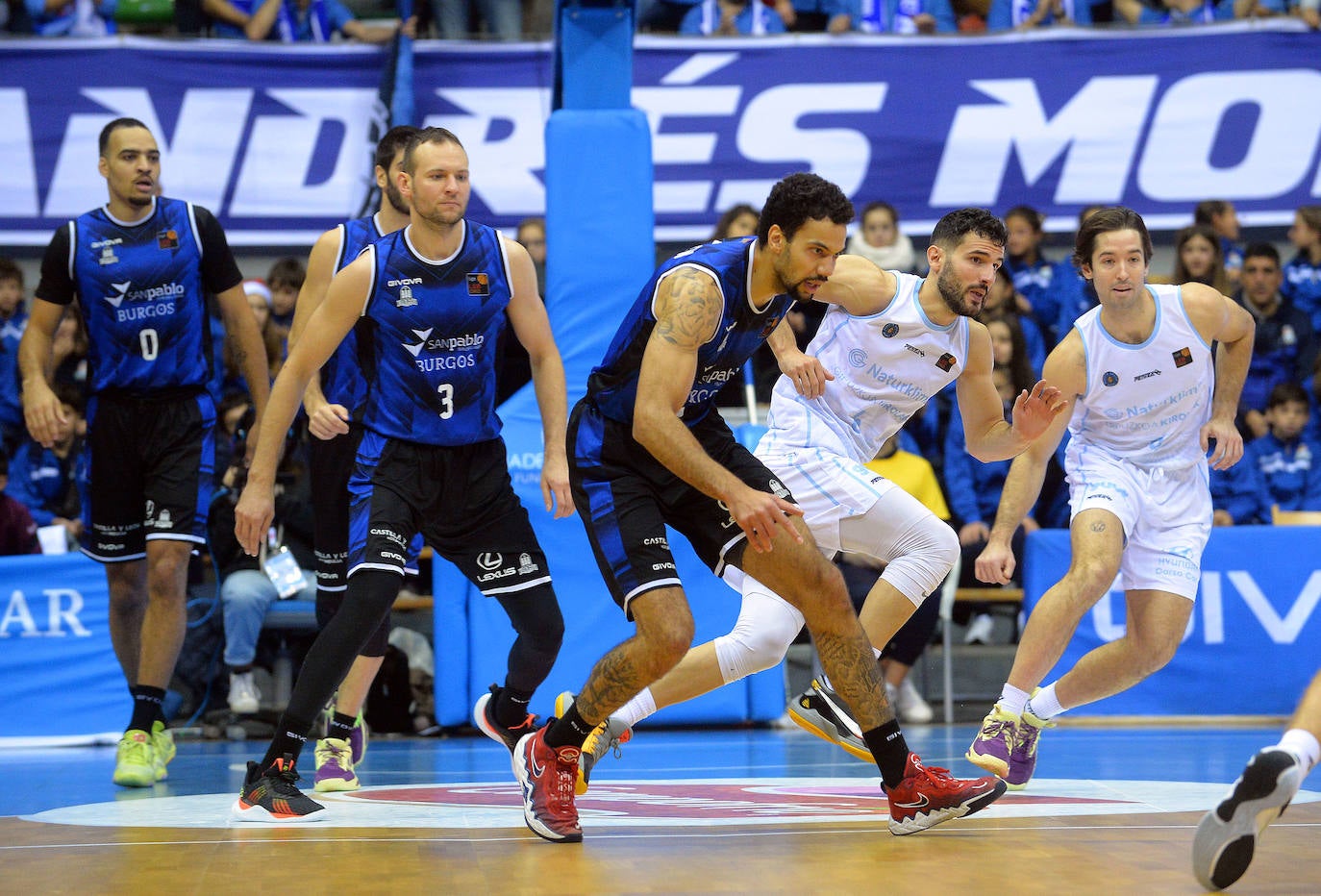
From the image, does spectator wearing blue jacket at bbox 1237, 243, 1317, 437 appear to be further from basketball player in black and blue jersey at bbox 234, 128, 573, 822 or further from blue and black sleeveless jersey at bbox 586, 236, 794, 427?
blue and black sleeveless jersey at bbox 586, 236, 794, 427

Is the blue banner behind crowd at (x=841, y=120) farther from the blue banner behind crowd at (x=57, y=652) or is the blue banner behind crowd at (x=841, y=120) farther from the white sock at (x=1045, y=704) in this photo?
the white sock at (x=1045, y=704)

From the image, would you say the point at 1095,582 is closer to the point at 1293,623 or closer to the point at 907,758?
the point at 907,758

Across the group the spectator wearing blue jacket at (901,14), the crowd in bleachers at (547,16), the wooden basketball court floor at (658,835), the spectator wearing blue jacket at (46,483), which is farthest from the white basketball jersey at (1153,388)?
the spectator wearing blue jacket at (901,14)

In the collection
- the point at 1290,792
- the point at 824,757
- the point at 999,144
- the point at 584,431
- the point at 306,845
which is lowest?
the point at 824,757

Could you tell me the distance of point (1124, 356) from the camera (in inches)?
247

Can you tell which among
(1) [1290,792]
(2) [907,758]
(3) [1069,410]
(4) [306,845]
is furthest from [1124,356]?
(4) [306,845]

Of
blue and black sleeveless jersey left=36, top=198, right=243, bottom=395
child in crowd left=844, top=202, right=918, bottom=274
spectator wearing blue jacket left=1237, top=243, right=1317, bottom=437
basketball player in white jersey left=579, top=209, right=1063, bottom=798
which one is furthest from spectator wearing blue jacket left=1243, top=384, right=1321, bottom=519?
blue and black sleeveless jersey left=36, top=198, right=243, bottom=395

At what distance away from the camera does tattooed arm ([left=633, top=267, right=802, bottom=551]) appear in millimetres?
4402

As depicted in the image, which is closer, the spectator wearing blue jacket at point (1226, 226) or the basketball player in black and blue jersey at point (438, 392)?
the basketball player in black and blue jersey at point (438, 392)

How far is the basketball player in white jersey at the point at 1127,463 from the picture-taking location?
6.06 metres

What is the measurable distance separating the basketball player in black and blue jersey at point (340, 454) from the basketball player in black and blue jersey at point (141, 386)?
0.46 m

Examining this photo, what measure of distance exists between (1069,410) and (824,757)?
224 centimetres

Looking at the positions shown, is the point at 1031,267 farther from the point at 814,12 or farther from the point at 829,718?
the point at 829,718

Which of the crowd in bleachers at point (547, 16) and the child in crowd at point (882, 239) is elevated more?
the crowd in bleachers at point (547, 16)
